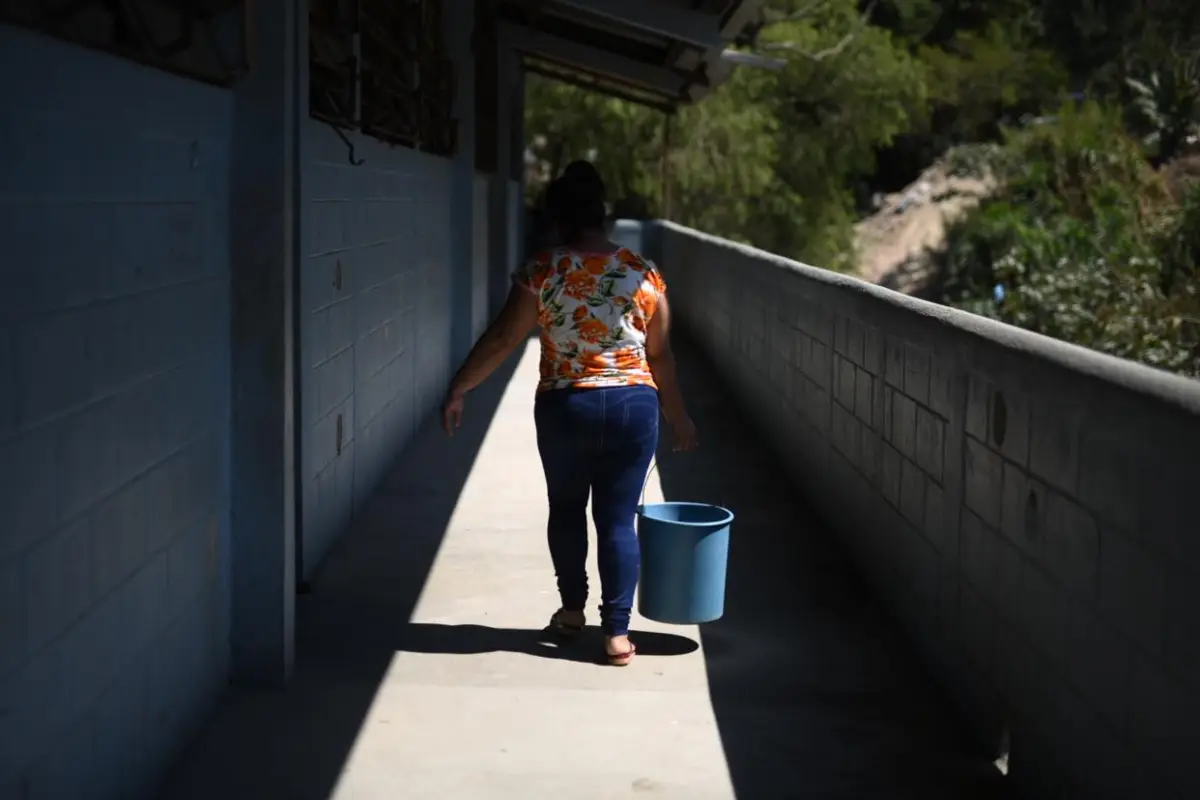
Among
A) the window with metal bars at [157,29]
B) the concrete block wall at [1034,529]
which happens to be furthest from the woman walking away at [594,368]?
the window with metal bars at [157,29]

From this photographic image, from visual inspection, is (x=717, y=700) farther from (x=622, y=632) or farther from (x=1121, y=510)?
(x=1121, y=510)

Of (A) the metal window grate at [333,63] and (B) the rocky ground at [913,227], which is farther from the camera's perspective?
(B) the rocky ground at [913,227]

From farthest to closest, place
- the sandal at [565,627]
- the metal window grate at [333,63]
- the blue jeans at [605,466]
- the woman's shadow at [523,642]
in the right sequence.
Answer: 1. the metal window grate at [333,63]
2. the sandal at [565,627]
3. the woman's shadow at [523,642]
4. the blue jeans at [605,466]

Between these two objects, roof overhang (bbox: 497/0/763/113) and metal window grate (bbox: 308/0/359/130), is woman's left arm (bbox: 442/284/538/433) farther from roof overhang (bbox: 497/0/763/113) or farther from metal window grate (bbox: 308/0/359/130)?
roof overhang (bbox: 497/0/763/113)

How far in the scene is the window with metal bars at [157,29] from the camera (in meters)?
3.90

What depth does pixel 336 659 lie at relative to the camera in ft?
20.0

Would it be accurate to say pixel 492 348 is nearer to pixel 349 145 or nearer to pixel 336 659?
pixel 336 659

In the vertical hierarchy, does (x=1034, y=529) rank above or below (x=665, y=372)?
below

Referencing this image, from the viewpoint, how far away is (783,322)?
1102cm

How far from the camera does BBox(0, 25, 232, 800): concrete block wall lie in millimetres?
3674

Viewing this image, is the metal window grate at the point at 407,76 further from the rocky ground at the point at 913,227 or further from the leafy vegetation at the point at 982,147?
the rocky ground at the point at 913,227

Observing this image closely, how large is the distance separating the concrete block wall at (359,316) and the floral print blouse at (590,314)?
141cm

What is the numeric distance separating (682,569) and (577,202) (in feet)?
4.25

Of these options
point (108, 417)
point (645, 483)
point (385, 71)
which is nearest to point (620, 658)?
point (645, 483)
